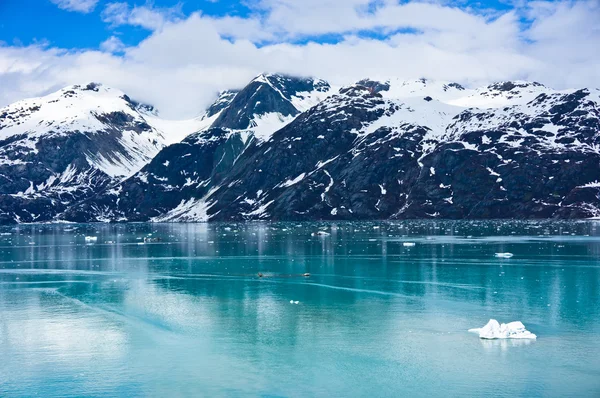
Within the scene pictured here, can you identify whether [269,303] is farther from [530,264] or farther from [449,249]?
[449,249]

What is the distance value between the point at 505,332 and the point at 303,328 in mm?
16043

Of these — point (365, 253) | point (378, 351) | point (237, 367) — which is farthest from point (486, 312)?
point (365, 253)

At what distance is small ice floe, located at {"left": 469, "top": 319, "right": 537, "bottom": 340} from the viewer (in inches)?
1987

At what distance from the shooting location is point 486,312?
61.2 meters

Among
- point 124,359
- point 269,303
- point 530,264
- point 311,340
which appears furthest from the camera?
point 530,264

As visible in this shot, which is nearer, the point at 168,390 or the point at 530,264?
the point at 168,390

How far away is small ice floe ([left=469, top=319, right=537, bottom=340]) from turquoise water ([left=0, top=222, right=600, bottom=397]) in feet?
3.77

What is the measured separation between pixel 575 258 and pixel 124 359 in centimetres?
7989

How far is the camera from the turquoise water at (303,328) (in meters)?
41.1

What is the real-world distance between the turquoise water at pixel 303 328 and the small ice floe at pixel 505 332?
1149 mm

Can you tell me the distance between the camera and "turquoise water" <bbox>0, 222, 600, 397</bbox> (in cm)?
4106

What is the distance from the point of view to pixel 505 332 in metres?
50.7

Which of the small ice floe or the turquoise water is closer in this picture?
the turquoise water

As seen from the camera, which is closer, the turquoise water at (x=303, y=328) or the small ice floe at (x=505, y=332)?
the turquoise water at (x=303, y=328)
